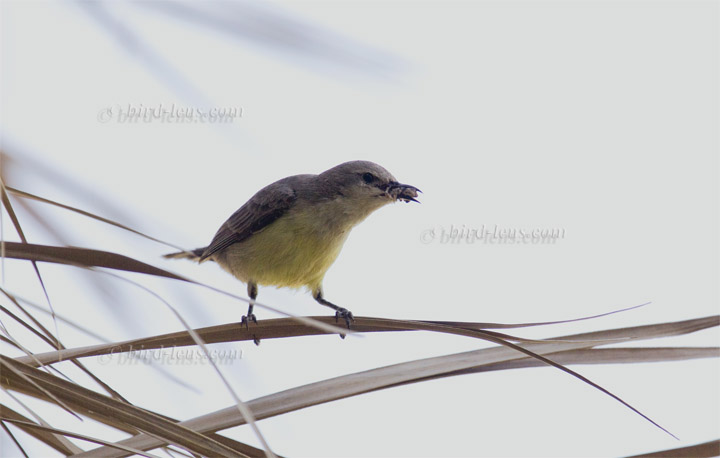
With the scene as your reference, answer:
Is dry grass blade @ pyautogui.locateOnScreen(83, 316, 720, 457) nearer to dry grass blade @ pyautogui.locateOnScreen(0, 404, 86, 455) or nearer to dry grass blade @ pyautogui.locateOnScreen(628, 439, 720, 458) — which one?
dry grass blade @ pyautogui.locateOnScreen(0, 404, 86, 455)

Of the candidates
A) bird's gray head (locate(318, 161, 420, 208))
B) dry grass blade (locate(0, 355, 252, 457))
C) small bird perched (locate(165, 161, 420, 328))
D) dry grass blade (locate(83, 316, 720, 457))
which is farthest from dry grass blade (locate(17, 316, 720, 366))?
bird's gray head (locate(318, 161, 420, 208))

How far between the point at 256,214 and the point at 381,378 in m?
3.34

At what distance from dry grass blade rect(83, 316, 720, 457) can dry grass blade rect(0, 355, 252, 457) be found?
7 centimetres

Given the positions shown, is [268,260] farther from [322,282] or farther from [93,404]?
[93,404]

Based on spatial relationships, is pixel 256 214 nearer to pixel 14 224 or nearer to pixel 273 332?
pixel 273 332

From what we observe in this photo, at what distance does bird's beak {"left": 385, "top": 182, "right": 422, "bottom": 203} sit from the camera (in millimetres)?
4305

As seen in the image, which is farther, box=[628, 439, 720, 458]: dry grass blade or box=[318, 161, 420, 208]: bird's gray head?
box=[318, 161, 420, 208]: bird's gray head

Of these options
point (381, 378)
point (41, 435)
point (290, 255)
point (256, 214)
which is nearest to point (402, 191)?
point (290, 255)

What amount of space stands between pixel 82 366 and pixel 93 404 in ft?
0.75

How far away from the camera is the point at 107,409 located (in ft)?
4.42

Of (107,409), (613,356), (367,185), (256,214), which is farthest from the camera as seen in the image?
(256,214)

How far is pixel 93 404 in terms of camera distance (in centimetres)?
135

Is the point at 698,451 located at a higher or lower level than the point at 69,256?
lower

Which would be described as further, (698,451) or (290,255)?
(290,255)
